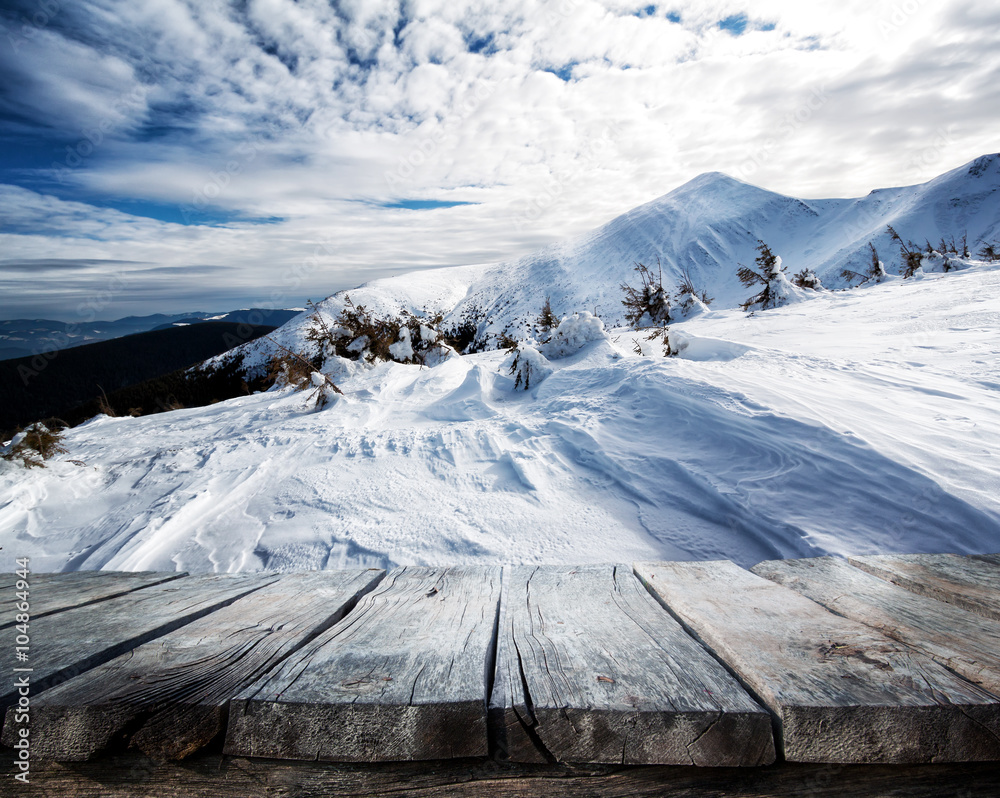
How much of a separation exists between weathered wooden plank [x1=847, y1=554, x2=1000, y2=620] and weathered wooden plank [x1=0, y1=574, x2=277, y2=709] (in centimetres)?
215

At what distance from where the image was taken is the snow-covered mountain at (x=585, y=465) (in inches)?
102

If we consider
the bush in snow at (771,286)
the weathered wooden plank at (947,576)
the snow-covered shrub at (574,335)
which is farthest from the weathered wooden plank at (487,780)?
the bush in snow at (771,286)

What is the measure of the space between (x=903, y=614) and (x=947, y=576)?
0.49 meters

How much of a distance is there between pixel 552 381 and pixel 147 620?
503 centimetres

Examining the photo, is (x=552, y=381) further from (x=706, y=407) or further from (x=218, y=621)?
(x=218, y=621)

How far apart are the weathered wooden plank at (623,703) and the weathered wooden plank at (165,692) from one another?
512mm

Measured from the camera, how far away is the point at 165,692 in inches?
31.5

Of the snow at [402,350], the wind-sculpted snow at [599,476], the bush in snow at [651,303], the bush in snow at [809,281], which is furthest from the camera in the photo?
the bush in snow at [809,281]

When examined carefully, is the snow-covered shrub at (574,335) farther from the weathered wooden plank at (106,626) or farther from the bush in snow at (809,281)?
the bush in snow at (809,281)

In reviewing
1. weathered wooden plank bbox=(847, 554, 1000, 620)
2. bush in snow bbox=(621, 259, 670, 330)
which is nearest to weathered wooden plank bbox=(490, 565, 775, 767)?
weathered wooden plank bbox=(847, 554, 1000, 620)

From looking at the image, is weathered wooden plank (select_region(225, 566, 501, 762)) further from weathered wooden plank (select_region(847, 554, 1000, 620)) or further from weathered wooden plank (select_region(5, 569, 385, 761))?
weathered wooden plank (select_region(847, 554, 1000, 620))

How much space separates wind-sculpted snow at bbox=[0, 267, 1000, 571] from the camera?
2.56m

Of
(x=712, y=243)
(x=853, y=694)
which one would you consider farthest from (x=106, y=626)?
(x=712, y=243)

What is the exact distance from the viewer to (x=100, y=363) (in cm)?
10756
